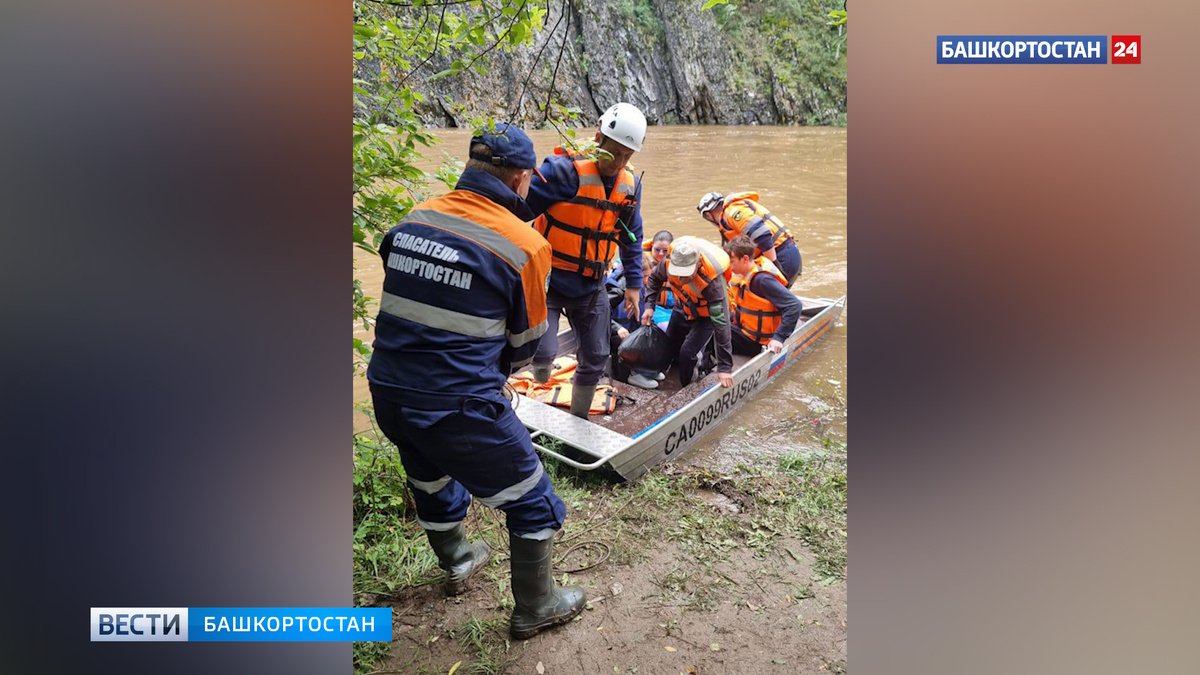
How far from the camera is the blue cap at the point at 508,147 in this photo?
96.0 inches

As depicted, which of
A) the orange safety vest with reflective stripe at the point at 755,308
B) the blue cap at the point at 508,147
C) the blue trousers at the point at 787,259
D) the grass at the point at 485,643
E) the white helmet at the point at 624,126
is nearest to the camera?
the blue cap at the point at 508,147

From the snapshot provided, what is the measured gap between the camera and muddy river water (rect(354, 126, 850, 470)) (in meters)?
5.54

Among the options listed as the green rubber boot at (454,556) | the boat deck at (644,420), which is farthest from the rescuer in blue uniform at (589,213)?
the green rubber boot at (454,556)

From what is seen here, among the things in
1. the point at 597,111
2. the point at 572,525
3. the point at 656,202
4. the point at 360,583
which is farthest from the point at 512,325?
the point at 597,111

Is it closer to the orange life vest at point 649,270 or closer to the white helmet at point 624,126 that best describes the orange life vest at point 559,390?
the orange life vest at point 649,270

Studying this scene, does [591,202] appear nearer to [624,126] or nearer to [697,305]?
[624,126]

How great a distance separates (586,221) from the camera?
13.7ft

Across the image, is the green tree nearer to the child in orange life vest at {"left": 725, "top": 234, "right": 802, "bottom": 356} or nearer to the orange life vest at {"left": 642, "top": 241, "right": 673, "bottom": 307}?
the child in orange life vest at {"left": 725, "top": 234, "right": 802, "bottom": 356}

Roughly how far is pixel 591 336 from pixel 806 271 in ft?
23.6

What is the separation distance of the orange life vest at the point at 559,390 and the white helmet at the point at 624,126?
1.82 meters

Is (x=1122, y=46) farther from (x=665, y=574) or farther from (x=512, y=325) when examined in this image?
(x=665, y=574)

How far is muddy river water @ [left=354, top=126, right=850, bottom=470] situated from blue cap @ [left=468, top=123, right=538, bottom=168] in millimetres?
1094

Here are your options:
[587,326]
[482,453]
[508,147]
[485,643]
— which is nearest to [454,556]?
[485,643]

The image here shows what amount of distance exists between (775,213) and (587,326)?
11.5 metres
